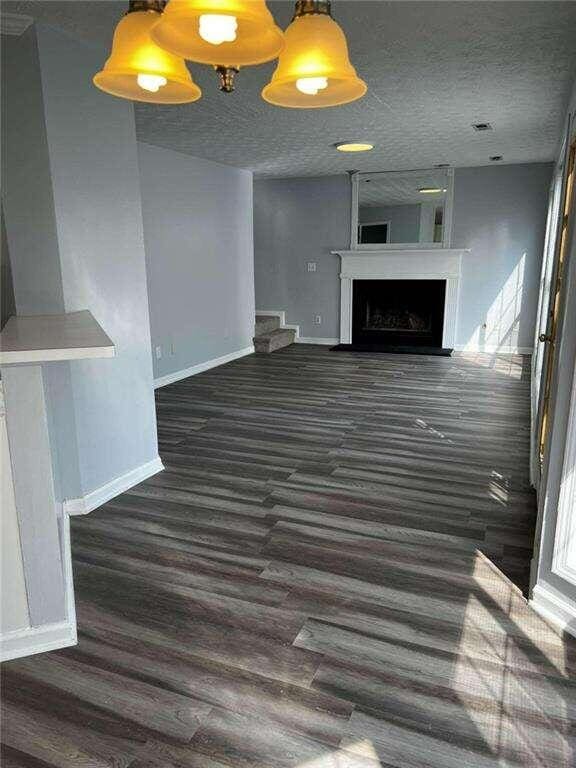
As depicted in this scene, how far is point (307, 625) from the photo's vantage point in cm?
203

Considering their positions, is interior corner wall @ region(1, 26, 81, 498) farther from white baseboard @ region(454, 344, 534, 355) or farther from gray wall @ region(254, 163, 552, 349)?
white baseboard @ region(454, 344, 534, 355)

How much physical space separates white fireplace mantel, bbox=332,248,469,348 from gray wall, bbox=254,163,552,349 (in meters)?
0.13

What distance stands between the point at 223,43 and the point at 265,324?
6.76 m

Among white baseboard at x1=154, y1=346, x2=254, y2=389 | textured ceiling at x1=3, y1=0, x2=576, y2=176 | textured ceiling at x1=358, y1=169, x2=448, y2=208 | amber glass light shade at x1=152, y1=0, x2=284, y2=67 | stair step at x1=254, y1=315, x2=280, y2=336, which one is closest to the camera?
amber glass light shade at x1=152, y1=0, x2=284, y2=67

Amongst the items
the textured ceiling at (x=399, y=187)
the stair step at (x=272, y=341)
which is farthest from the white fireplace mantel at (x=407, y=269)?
the stair step at (x=272, y=341)

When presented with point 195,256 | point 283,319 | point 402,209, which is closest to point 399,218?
point 402,209

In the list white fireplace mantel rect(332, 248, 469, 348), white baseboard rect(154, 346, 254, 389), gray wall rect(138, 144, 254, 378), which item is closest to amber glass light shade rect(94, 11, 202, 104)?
gray wall rect(138, 144, 254, 378)

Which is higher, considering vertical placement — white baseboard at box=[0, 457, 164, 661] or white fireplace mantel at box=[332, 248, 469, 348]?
white fireplace mantel at box=[332, 248, 469, 348]

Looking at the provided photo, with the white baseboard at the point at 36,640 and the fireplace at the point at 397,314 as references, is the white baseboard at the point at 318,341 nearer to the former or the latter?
the fireplace at the point at 397,314

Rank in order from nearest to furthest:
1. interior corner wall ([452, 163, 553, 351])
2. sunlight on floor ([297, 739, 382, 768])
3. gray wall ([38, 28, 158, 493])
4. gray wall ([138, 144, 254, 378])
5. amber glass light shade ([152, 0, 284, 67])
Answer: amber glass light shade ([152, 0, 284, 67])
sunlight on floor ([297, 739, 382, 768])
gray wall ([38, 28, 158, 493])
gray wall ([138, 144, 254, 378])
interior corner wall ([452, 163, 553, 351])

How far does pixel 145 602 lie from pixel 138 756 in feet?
2.30

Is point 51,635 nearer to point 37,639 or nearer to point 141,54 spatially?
point 37,639

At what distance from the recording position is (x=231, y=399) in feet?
16.9

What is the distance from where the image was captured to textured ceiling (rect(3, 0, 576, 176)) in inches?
95.7
